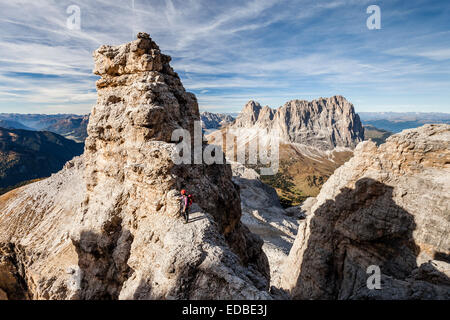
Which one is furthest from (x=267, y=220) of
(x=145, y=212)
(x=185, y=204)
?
Answer: (x=185, y=204)

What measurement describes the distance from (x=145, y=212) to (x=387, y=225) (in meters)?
24.8

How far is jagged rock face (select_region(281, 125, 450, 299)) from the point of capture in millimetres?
18703

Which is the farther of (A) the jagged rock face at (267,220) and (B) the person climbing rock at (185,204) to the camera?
(A) the jagged rock face at (267,220)

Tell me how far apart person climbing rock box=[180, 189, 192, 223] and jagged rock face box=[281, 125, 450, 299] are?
15677 millimetres

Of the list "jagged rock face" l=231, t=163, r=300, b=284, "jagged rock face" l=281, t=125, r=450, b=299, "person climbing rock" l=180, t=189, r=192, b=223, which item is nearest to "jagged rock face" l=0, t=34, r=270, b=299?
"person climbing rock" l=180, t=189, r=192, b=223

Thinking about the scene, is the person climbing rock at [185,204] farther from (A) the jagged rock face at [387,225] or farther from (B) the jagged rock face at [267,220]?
(B) the jagged rock face at [267,220]

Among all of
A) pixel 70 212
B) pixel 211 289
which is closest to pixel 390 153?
pixel 211 289

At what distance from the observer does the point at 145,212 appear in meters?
17.2

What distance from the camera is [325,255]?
28.6 m

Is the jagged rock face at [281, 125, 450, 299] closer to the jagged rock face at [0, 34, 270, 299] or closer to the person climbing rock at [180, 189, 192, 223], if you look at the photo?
the jagged rock face at [0, 34, 270, 299]

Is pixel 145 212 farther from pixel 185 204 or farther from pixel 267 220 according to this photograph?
pixel 267 220

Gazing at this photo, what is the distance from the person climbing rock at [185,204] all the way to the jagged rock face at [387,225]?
15.7 m

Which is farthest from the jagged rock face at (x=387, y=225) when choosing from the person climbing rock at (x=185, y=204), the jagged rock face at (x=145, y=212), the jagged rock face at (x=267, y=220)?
the jagged rock face at (x=267, y=220)

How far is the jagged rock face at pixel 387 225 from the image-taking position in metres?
18.7
